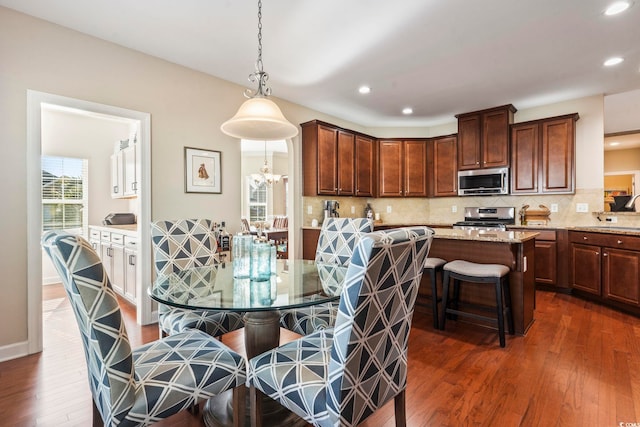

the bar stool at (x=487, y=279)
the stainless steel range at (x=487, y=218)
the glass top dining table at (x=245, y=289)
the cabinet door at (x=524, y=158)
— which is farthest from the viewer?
the stainless steel range at (x=487, y=218)

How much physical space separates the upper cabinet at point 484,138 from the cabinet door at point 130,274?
186 inches

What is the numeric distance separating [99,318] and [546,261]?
4.88m

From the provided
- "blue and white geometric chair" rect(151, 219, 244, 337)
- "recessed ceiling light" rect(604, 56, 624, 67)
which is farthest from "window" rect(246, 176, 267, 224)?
"recessed ceiling light" rect(604, 56, 624, 67)

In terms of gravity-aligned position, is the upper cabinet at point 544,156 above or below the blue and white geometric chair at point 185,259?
above

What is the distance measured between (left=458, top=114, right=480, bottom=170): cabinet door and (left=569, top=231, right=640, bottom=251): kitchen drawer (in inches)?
61.6

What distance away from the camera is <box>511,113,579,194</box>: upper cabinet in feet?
13.7

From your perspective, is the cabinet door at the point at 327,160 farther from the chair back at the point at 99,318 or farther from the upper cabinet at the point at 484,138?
the chair back at the point at 99,318

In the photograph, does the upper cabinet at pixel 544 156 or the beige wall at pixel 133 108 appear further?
the upper cabinet at pixel 544 156

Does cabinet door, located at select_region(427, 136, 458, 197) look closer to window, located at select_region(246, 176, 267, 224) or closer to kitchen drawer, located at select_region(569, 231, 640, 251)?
kitchen drawer, located at select_region(569, 231, 640, 251)

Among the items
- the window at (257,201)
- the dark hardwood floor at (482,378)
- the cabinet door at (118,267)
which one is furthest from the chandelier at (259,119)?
the window at (257,201)

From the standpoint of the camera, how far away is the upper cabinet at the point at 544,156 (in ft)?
13.7

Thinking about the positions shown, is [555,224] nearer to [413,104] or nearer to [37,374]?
[413,104]

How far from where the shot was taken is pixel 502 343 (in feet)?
8.33

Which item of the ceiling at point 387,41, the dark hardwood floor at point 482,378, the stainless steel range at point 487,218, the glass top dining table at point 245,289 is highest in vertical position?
the ceiling at point 387,41
